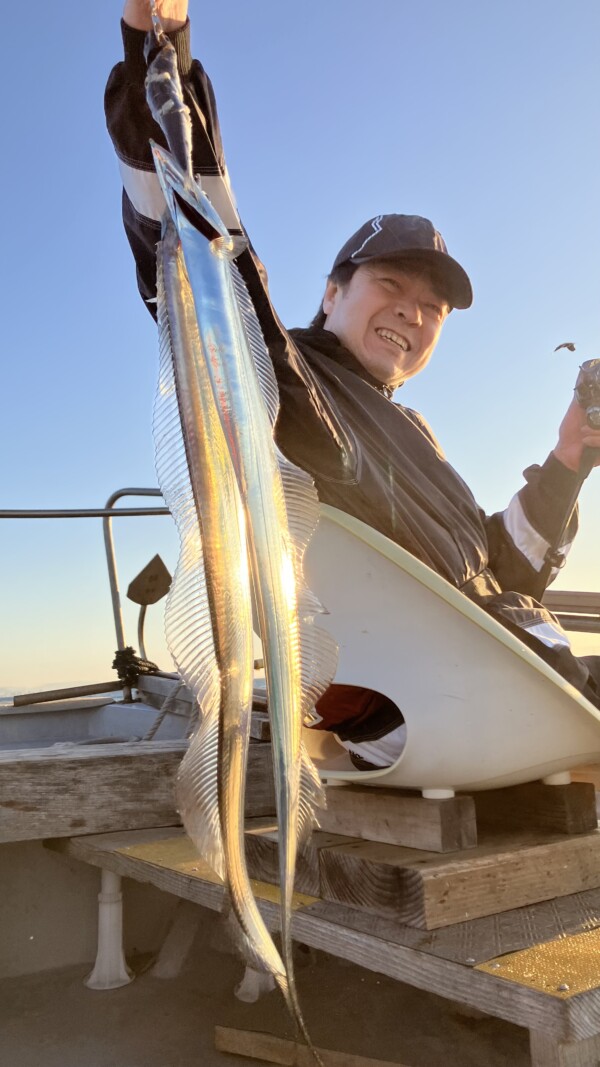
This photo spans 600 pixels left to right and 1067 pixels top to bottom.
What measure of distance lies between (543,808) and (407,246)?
1565mm

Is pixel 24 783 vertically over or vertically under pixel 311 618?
under

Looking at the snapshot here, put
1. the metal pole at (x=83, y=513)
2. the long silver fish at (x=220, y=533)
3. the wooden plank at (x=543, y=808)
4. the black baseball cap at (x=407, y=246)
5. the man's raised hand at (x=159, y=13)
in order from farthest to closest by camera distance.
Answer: the metal pole at (x=83, y=513) < the black baseball cap at (x=407, y=246) < the wooden plank at (x=543, y=808) < the man's raised hand at (x=159, y=13) < the long silver fish at (x=220, y=533)

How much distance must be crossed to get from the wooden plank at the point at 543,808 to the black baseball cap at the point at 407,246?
146cm

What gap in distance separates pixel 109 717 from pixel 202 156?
180 inches

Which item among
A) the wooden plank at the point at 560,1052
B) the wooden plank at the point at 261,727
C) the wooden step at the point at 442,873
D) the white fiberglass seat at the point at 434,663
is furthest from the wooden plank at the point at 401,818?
the wooden plank at the point at 261,727

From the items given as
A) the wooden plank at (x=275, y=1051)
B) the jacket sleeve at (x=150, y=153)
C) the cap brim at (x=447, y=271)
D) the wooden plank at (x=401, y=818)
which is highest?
the cap brim at (x=447, y=271)

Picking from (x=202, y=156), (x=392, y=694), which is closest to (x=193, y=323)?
(x=202, y=156)

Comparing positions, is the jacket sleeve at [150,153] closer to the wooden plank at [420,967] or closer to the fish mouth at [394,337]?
the wooden plank at [420,967]

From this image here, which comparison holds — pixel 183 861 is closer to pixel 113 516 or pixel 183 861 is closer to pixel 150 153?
pixel 150 153

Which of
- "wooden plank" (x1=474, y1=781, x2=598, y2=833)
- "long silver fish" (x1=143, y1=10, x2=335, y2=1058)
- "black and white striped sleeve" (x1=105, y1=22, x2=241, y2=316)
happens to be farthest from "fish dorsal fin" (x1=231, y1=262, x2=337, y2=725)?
"wooden plank" (x1=474, y1=781, x2=598, y2=833)

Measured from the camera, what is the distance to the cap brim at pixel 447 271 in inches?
86.9

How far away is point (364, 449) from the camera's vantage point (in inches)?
76.7

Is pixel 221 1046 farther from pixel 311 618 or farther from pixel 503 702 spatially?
pixel 311 618

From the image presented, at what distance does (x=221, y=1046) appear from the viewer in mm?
2021
